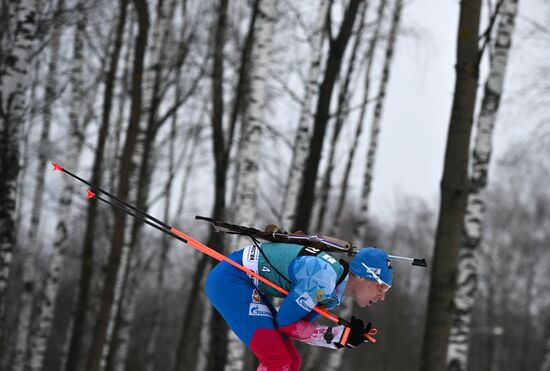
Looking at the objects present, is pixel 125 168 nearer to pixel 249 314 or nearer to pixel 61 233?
pixel 61 233

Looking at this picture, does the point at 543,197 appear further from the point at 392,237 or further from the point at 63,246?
the point at 63,246

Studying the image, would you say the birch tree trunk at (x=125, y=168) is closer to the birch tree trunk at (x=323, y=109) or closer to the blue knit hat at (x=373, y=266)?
the birch tree trunk at (x=323, y=109)

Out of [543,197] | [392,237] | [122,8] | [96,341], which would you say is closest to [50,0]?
[122,8]

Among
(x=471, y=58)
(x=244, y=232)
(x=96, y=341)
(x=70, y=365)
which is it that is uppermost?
(x=471, y=58)

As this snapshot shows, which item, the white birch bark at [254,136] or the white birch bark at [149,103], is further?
the white birch bark at [149,103]

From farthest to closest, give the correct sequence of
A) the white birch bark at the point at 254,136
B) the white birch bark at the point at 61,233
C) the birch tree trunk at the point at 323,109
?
the white birch bark at the point at 61,233, the birch tree trunk at the point at 323,109, the white birch bark at the point at 254,136

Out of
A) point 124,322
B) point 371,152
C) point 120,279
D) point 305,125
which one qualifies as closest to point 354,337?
point 305,125

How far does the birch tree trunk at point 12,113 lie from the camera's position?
24.8 ft

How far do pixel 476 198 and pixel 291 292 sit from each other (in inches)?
240

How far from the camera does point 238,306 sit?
163 inches

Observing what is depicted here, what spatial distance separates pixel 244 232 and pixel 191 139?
60.9 ft

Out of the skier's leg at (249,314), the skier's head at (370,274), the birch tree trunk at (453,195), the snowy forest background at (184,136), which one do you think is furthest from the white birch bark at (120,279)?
the skier's head at (370,274)

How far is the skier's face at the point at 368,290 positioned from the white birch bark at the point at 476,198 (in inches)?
203

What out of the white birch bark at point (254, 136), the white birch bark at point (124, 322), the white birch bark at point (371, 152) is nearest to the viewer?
the white birch bark at point (254, 136)
